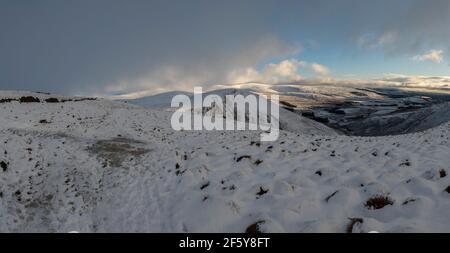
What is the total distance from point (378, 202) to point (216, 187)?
16.8 feet

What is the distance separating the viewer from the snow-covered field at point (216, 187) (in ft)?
25.0

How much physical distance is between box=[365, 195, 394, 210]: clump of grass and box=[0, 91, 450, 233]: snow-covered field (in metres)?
0.02

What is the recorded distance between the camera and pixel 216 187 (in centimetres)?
1073

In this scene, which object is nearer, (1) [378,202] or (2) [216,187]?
(1) [378,202]

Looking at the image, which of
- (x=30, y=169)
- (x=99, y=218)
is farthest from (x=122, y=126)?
(x=99, y=218)

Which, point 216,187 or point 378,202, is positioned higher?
point 378,202

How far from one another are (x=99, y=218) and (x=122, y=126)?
16.5m

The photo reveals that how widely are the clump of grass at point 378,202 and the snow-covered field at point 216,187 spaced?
23 mm

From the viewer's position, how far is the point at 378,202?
779 centimetres

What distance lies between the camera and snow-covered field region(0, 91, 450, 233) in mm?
7613

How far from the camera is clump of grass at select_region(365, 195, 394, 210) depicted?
301 inches
